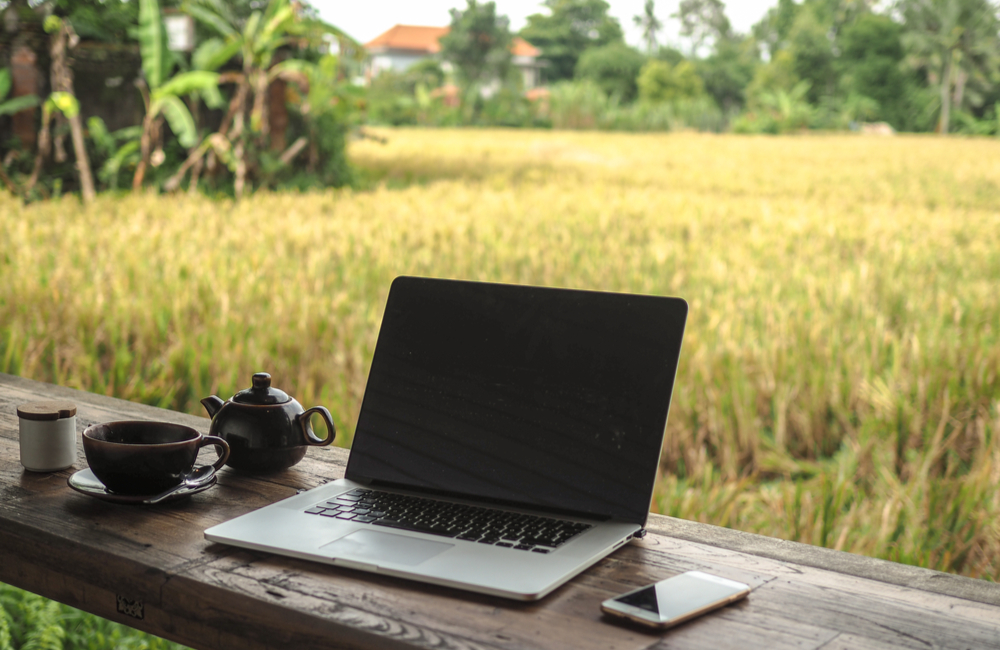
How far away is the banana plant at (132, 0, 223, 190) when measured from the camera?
6.56 meters

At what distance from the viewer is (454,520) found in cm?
93

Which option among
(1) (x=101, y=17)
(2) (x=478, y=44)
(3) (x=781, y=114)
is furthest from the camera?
(2) (x=478, y=44)

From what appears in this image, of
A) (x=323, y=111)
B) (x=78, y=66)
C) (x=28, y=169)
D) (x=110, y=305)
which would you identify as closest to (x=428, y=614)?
(x=110, y=305)

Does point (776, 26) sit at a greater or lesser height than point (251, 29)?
greater

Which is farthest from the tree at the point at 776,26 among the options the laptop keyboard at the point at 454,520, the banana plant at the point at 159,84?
the laptop keyboard at the point at 454,520

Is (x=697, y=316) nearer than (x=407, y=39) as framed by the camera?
Yes

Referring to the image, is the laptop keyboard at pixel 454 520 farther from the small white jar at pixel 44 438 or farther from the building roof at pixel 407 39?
the building roof at pixel 407 39

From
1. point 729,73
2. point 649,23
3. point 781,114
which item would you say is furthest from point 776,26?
point 649,23

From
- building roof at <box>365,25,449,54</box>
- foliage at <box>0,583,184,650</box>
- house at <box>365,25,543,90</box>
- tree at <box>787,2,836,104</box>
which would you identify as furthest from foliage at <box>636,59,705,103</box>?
foliage at <box>0,583,184,650</box>

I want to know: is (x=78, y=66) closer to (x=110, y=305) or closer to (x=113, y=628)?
(x=110, y=305)

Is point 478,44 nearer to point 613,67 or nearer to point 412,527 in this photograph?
point 613,67

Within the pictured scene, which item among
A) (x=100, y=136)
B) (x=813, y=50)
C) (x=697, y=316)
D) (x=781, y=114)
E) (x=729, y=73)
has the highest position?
(x=729, y=73)

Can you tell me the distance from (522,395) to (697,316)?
2501 mm

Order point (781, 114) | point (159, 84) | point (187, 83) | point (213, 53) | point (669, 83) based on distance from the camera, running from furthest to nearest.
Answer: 1. point (669, 83)
2. point (781, 114)
3. point (213, 53)
4. point (159, 84)
5. point (187, 83)
